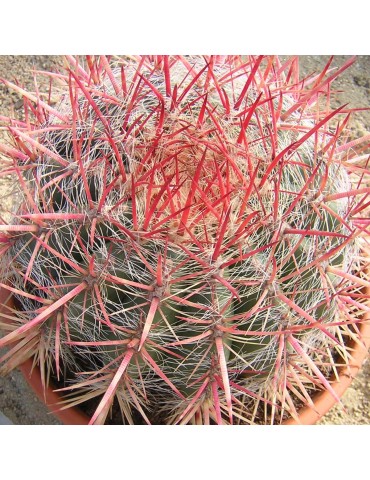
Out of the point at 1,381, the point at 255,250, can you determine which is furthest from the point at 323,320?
the point at 1,381

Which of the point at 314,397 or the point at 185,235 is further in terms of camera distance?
the point at 314,397

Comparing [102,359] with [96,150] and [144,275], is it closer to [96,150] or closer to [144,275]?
[144,275]

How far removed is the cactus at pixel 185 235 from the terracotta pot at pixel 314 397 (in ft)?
0.26

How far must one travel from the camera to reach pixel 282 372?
2.52 ft

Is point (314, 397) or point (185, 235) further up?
point (185, 235)

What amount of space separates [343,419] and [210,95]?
75 cm

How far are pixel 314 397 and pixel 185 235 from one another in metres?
0.45

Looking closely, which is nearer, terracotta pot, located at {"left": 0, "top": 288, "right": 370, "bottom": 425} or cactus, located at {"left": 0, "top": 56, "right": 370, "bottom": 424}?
cactus, located at {"left": 0, "top": 56, "right": 370, "bottom": 424}

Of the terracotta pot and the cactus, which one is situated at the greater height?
the cactus

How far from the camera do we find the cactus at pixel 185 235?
2.11ft

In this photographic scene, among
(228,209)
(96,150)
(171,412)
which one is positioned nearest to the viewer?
(228,209)

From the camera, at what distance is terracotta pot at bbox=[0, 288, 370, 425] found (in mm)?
855

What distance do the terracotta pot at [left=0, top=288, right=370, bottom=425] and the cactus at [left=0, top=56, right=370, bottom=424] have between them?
3.1 inches

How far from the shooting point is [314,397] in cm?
92
